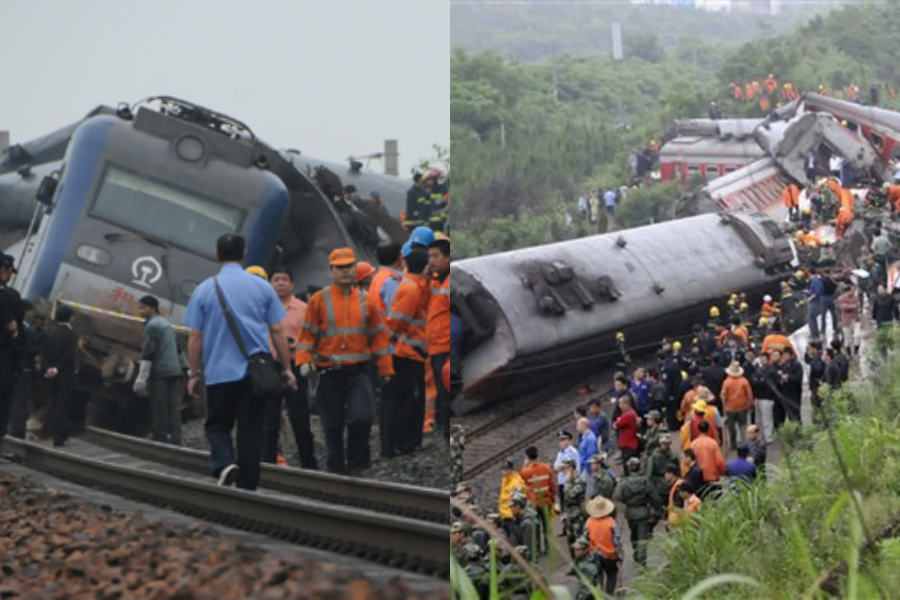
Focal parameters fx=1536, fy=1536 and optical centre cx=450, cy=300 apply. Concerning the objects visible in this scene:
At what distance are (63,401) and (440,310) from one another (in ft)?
4.85

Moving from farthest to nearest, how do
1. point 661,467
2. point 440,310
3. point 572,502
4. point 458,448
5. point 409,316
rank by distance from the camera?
point 661,467 → point 572,502 → point 458,448 → point 440,310 → point 409,316

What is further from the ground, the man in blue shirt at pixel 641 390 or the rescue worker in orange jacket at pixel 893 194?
the rescue worker in orange jacket at pixel 893 194

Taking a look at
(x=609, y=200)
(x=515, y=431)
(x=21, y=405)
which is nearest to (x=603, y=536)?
(x=515, y=431)

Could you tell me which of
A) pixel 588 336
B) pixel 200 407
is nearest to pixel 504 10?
pixel 588 336

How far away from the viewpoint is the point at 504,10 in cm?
640

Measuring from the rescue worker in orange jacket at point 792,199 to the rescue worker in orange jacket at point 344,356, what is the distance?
22.9 feet

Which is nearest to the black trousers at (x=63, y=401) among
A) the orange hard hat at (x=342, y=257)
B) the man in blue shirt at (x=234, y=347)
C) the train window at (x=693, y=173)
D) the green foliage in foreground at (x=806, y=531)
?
the man in blue shirt at (x=234, y=347)

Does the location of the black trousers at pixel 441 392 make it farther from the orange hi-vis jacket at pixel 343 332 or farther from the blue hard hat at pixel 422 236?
the blue hard hat at pixel 422 236

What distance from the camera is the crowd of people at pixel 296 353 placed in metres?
3.84

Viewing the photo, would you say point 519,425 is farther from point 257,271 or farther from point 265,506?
point 265,506

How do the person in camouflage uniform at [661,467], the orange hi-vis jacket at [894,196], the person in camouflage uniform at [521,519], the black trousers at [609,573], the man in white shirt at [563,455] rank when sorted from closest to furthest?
the person in camouflage uniform at [521,519], the black trousers at [609,573], the man in white shirt at [563,455], the person in camouflage uniform at [661,467], the orange hi-vis jacket at [894,196]

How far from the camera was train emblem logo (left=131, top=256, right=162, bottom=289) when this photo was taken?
14.1 ft

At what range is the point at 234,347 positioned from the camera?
419 centimetres

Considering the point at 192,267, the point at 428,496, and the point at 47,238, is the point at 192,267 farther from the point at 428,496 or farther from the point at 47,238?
the point at 428,496
